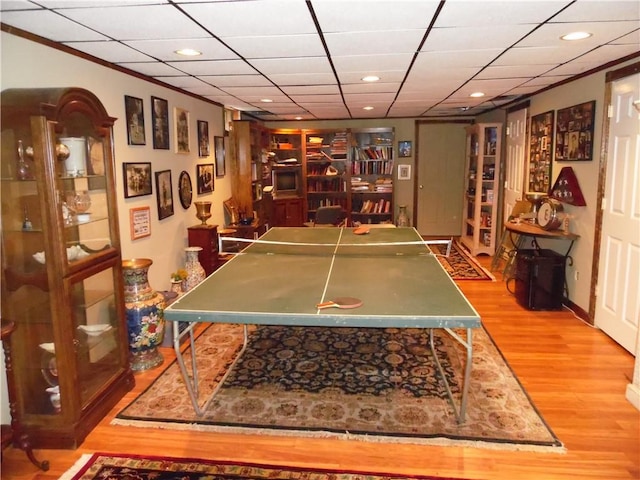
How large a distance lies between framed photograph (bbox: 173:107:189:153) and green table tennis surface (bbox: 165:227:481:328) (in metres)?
1.55

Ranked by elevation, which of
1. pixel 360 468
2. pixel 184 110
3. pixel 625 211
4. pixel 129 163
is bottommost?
pixel 360 468

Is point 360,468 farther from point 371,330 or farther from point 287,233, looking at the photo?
point 287,233

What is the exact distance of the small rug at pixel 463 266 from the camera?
5996 mm

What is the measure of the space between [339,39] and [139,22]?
1207mm

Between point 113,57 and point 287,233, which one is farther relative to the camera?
point 287,233

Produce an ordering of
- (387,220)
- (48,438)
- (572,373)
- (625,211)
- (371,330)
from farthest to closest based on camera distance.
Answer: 1. (387,220)
2. (371,330)
3. (625,211)
4. (572,373)
5. (48,438)

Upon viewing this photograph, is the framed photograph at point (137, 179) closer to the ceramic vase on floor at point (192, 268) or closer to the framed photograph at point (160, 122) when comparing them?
the framed photograph at point (160, 122)

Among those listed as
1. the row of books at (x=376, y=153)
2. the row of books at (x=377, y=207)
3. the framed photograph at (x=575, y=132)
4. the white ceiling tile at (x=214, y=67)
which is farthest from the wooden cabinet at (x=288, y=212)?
the framed photograph at (x=575, y=132)

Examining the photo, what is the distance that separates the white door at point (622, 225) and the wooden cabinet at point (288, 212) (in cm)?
523

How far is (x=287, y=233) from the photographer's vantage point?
4.73 m

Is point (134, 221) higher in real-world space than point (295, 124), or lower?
lower

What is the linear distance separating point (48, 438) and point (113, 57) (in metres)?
2.63

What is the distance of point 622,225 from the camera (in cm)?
379

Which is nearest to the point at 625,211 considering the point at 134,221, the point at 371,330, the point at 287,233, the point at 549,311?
the point at 549,311
